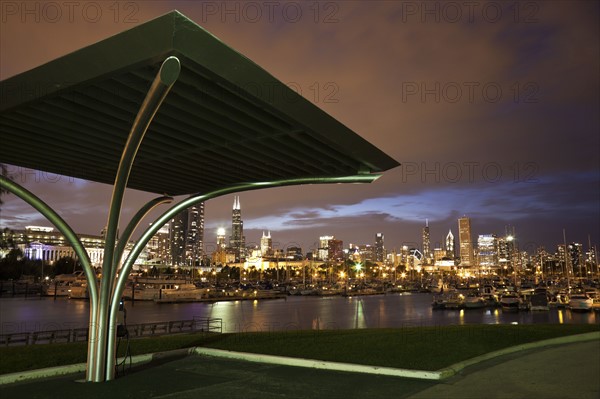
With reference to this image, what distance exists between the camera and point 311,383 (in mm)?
11734

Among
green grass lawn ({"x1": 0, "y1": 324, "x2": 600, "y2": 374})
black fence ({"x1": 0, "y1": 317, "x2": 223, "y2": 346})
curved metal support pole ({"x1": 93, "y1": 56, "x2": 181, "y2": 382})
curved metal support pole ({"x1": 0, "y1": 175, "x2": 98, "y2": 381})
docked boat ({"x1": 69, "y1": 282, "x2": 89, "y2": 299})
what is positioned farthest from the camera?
docked boat ({"x1": 69, "y1": 282, "x2": 89, "y2": 299})

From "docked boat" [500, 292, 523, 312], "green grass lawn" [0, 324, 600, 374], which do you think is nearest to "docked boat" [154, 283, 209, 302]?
"docked boat" [500, 292, 523, 312]

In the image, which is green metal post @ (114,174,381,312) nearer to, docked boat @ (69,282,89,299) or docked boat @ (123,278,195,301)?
docked boat @ (123,278,195,301)

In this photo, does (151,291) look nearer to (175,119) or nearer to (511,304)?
(511,304)

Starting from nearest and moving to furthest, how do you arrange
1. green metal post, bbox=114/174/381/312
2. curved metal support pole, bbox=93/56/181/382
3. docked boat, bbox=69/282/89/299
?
curved metal support pole, bbox=93/56/181/382 → green metal post, bbox=114/174/381/312 → docked boat, bbox=69/282/89/299

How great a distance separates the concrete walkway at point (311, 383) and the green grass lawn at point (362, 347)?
1.40m

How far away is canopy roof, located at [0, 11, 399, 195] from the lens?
8055 millimetres

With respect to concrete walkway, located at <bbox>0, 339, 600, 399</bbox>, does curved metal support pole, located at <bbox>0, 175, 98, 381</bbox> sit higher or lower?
higher

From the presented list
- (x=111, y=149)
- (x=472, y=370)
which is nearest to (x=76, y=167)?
(x=111, y=149)

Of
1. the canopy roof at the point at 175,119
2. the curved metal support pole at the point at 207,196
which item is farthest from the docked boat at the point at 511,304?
the curved metal support pole at the point at 207,196

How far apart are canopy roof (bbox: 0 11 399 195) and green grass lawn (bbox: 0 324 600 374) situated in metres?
5.50

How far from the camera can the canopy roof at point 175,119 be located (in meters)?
8.05

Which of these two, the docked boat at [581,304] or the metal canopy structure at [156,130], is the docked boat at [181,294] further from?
the metal canopy structure at [156,130]

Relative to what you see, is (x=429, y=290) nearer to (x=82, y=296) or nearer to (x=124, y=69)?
(x=82, y=296)
